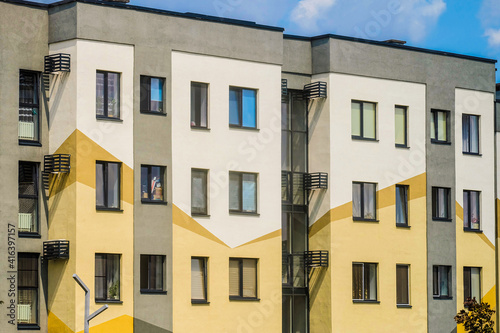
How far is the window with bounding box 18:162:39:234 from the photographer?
43.7 metres

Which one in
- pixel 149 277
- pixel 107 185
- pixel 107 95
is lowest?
pixel 149 277

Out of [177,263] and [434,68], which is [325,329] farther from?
[434,68]

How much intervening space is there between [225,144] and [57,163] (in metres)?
7.17

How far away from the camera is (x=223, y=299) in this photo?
1826 inches

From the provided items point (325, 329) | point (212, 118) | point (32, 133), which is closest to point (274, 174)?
point (212, 118)

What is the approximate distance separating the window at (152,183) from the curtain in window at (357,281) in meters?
9.89

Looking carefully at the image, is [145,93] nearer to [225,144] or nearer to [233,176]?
[225,144]

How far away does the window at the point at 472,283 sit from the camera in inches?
2138

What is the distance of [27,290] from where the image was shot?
43.6 metres

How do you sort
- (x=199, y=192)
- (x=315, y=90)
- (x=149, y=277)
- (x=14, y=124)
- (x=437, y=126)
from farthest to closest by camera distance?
(x=437, y=126), (x=315, y=90), (x=199, y=192), (x=149, y=277), (x=14, y=124)

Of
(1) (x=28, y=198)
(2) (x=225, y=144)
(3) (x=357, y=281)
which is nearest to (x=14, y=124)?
(1) (x=28, y=198)

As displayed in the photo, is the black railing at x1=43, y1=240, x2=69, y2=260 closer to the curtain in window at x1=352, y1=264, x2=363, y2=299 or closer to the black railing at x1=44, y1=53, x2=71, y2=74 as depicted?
the black railing at x1=44, y1=53, x2=71, y2=74

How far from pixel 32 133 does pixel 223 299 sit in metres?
9.84

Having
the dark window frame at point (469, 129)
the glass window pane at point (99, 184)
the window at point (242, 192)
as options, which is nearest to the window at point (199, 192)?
the window at point (242, 192)
